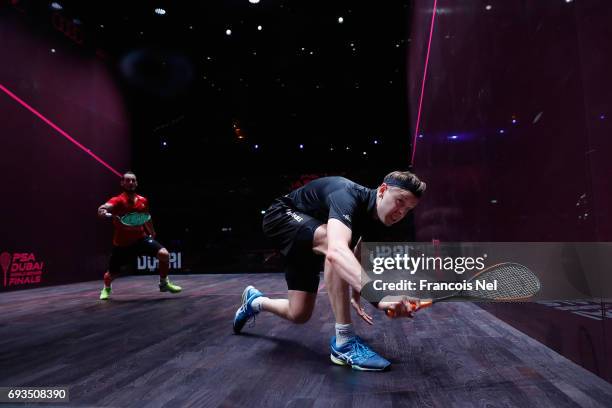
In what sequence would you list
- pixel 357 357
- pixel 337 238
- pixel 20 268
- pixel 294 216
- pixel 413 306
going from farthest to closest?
1. pixel 20 268
2. pixel 294 216
3. pixel 357 357
4. pixel 337 238
5. pixel 413 306

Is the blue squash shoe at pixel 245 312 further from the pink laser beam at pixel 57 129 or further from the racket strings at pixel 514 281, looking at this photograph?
the pink laser beam at pixel 57 129

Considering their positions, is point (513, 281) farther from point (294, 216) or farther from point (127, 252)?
point (127, 252)

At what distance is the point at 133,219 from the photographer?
393 centimetres

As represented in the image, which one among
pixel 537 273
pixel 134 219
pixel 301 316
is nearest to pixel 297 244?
pixel 301 316

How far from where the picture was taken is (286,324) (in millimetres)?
2439

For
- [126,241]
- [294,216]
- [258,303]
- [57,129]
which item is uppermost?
[57,129]

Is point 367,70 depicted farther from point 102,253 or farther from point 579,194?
point 579,194

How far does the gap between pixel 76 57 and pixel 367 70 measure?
4522 millimetres

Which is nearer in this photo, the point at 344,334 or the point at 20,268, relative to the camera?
the point at 344,334

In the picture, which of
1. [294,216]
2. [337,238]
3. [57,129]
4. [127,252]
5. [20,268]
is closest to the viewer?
[337,238]

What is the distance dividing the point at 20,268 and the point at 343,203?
486cm

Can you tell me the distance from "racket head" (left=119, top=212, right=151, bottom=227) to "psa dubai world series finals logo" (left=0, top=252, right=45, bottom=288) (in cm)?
181

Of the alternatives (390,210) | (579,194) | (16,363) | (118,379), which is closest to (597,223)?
(579,194)

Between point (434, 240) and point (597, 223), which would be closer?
point (597, 223)
